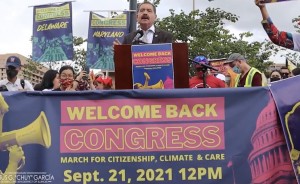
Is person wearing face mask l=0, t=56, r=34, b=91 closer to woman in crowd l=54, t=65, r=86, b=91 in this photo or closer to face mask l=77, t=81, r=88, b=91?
woman in crowd l=54, t=65, r=86, b=91

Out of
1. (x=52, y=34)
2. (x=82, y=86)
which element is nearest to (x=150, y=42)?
(x=82, y=86)

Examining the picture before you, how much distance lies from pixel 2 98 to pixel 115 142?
3.37ft

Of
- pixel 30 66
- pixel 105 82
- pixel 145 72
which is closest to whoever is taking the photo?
pixel 145 72

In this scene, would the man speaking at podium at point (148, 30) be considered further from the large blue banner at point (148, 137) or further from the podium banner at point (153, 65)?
the large blue banner at point (148, 137)

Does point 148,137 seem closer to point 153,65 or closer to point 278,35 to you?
point 153,65

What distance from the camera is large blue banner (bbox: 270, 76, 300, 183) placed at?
15.0 ft

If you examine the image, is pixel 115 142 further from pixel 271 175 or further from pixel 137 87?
pixel 271 175

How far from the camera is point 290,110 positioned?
183 inches

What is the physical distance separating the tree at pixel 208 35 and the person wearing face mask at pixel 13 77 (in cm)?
1710

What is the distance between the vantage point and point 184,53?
16.8 feet

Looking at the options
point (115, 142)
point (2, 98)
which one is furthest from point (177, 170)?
point (2, 98)

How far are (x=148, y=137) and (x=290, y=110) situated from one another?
1.18 meters

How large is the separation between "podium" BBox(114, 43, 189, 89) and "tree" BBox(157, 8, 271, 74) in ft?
64.4

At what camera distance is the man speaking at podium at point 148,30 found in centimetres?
614
